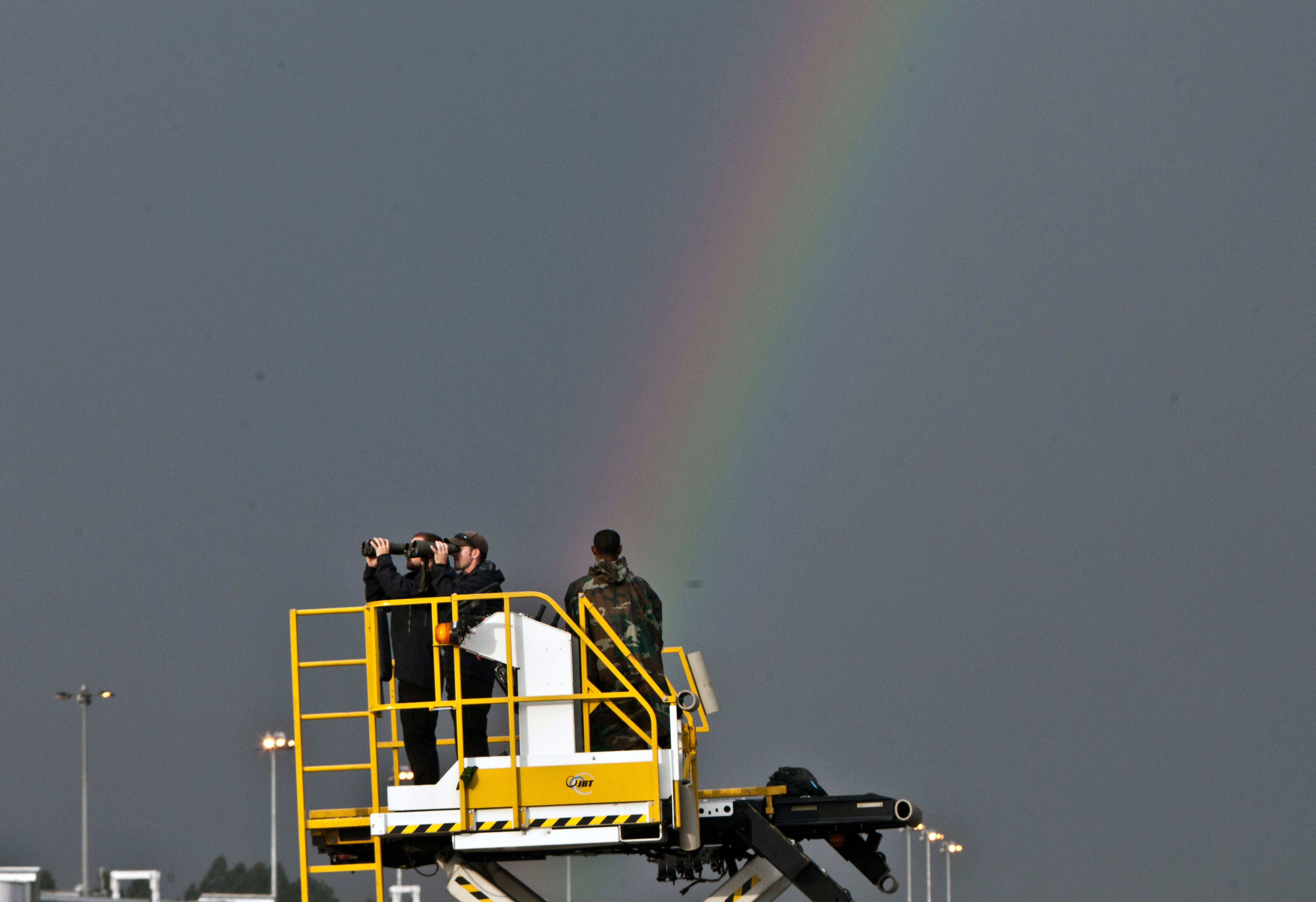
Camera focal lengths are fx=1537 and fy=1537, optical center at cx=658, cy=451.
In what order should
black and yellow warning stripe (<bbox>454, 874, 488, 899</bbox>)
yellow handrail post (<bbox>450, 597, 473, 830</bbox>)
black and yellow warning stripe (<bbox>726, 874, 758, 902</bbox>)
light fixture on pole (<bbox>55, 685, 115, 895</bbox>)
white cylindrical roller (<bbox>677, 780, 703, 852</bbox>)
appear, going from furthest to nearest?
light fixture on pole (<bbox>55, 685, 115, 895</bbox>)
black and yellow warning stripe (<bbox>726, 874, 758, 902</bbox>)
black and yellow warning stripe (<bbox>454, 874, 488, 899</bbox>)
white cylindrical roller (<bbox>677, 780, 703, 852</bbox>)
yellow handrail post (<bbox>450, 597, 473, 830</bbox>)

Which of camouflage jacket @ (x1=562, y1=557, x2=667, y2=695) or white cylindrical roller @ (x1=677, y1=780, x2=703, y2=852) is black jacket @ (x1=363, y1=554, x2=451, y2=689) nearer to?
camouflage jacket @ (x1=562, y1=557, x2=667, y2=695)

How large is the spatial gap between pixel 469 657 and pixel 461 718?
2.18 feet

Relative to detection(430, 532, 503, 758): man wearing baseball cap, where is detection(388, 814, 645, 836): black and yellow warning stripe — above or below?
below

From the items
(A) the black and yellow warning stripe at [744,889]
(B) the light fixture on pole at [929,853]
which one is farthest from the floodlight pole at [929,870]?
(A) the black and yellow warning stripe at [744,889]

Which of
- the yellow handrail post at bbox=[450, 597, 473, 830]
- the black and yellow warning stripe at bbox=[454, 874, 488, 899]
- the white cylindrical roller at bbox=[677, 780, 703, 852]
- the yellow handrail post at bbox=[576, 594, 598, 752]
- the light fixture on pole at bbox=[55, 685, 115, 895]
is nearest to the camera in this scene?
the yellow handrail post at bbox=[450, 597, 473, 830]

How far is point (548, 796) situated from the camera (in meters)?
11.9

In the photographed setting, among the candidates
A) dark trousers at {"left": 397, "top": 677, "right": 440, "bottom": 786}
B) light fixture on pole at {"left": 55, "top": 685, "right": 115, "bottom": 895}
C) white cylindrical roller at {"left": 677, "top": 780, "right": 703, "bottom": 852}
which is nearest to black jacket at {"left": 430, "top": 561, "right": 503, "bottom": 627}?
dark trousers at {"left": 397, "top": 677, "right": 440, "bottom": 786}

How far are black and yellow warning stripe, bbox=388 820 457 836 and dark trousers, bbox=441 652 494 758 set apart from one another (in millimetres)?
567

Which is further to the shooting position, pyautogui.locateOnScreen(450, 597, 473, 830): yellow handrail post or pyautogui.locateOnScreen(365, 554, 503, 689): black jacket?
pyautogui.locateOnScreen(365, 554, 503, 689): black jacket

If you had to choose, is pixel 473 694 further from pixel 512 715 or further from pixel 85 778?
pixel 85 778

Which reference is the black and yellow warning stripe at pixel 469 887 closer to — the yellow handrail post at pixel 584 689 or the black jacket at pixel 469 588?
the yellow handrail post at pixel 584 689

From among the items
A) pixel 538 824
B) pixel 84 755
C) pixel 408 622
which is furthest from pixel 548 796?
pixel 84 755

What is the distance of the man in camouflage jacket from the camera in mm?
12258

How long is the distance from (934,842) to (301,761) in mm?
123712
